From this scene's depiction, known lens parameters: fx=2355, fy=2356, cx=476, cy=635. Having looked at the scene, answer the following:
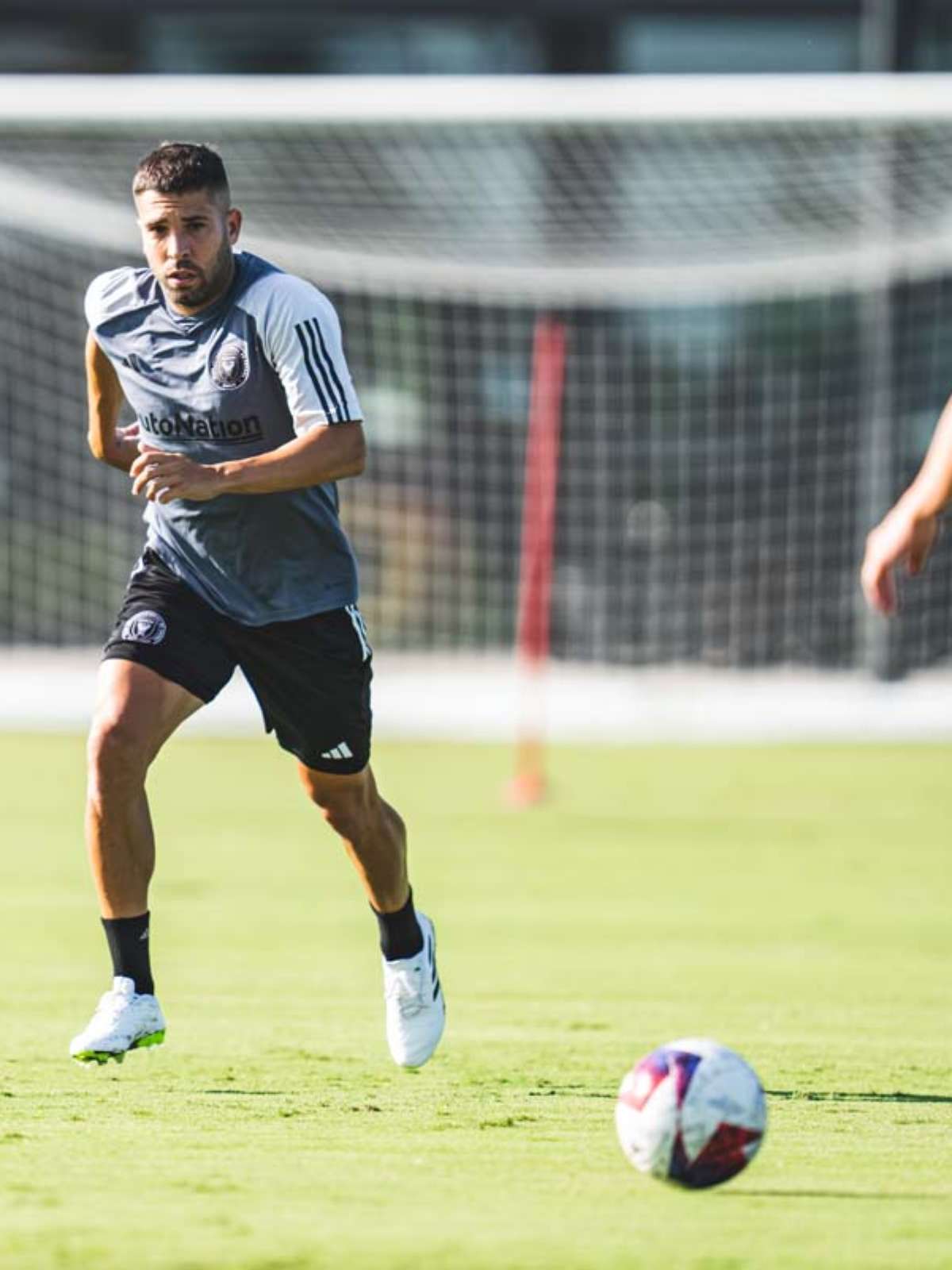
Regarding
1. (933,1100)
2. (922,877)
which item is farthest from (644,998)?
(922,877)

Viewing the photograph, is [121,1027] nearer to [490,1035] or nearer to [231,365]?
[490,1035]

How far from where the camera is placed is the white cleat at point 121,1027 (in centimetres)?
541

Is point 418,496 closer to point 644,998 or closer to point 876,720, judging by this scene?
point 876,720

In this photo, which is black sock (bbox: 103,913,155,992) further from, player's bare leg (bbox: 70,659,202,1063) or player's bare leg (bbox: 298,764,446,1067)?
player's bare leg (bbox: 298,764,446,1067)

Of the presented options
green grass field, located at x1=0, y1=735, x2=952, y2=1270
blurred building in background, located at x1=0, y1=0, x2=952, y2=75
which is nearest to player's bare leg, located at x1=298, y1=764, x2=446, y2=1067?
green grass field, located at x1=0, y1=735, x2=952, y2=1270

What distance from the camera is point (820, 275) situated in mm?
15312

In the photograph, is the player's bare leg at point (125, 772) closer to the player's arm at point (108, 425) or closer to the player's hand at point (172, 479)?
the player's hand at point (172, 479)

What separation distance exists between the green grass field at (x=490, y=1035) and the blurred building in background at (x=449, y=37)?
925cm

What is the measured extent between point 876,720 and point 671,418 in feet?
8.71

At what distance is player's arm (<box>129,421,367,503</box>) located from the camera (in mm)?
5375

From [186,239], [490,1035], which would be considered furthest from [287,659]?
[490,1035]

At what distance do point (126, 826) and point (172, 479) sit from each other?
85 centimetres

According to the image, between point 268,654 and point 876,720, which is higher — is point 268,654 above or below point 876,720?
above

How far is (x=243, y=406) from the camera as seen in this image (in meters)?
5.68
